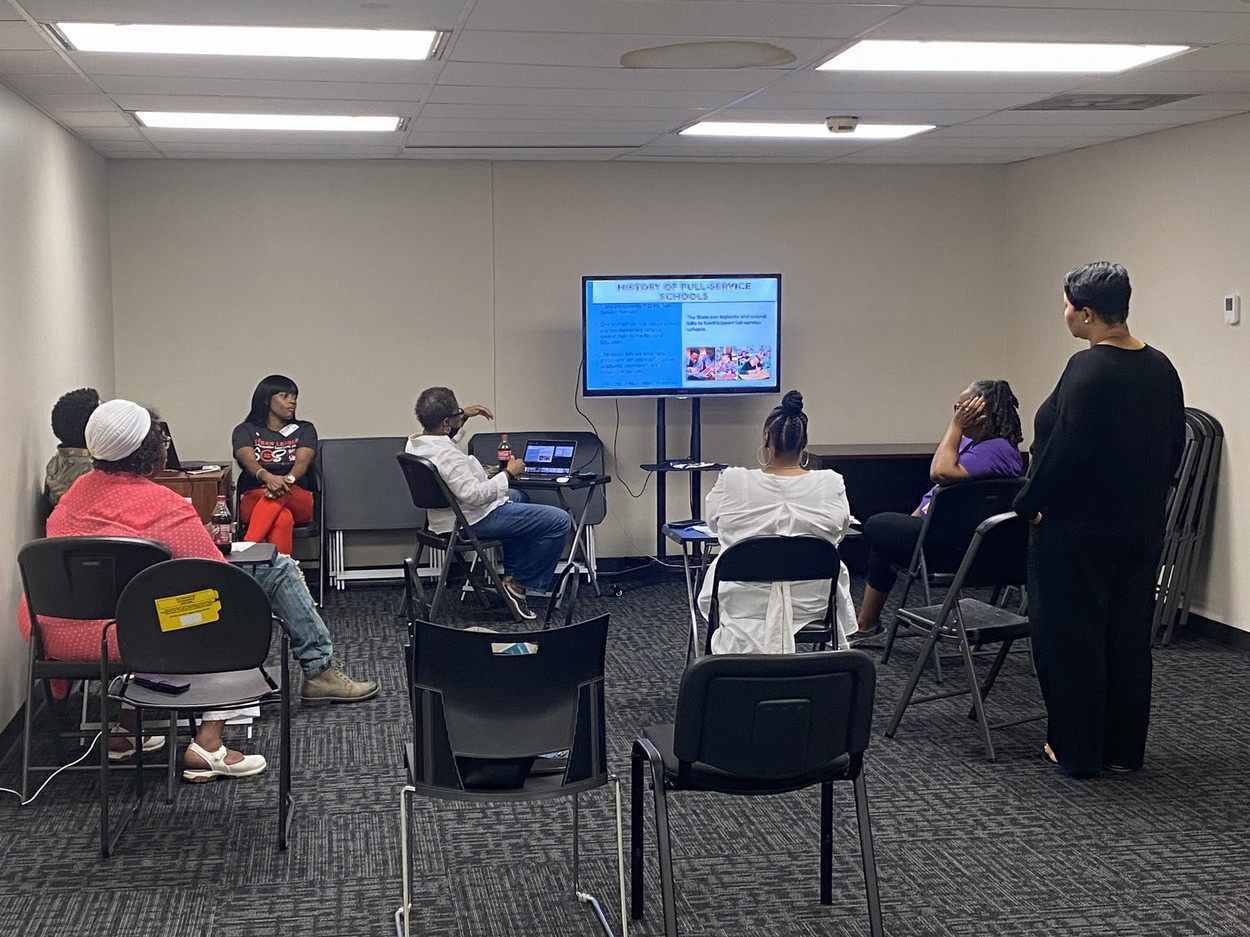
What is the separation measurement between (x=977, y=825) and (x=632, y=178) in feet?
15.6

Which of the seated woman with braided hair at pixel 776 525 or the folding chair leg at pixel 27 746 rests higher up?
the seated woman with braided hair at pixel 776 525

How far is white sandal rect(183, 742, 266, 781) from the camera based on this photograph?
412 cm

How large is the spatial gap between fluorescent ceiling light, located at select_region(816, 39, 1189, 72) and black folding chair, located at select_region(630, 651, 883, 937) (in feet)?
7.75

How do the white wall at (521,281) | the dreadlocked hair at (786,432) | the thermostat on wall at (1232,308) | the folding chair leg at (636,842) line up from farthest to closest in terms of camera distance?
1. the white wall at (521,281)
2. the thermostat on wall at (1232,308)
3. the dreadlocked hair at (786,432)
4. the folding chair leg at (636,842)

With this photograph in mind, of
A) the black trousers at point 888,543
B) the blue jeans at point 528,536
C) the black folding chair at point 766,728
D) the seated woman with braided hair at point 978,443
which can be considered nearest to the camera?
the black folding chair at point 766,728

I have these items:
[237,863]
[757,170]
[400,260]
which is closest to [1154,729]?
[237,863]

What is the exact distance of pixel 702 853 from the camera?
3605 millimetres

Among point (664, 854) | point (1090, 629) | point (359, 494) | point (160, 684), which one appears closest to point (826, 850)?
point (664, 854)

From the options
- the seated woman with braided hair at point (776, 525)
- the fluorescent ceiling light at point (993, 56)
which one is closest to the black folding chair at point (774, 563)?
the seated woman with braided hair at point (776, 525)

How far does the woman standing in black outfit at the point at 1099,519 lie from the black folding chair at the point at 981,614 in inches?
11.0

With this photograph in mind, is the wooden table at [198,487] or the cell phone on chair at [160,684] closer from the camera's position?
the cell phone on chair at [160,684]

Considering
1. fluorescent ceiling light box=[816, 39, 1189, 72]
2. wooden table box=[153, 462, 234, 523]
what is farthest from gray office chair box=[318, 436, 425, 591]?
fluorescent ceiling light box=[816, 39, 1189, 72]

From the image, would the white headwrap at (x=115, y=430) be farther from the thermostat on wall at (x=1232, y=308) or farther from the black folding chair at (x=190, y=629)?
the thermostat on wall at (x=1232, y=308)

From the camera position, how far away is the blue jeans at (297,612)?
15.3 feet
